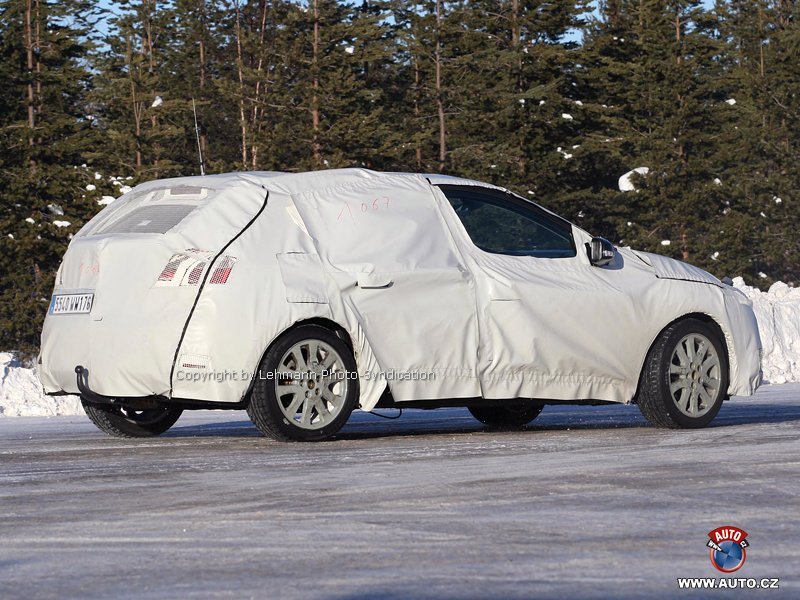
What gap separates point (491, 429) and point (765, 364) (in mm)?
9091

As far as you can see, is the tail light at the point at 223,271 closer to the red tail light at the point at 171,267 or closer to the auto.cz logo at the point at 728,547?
the red tail light at the point at 171,267

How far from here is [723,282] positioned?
36.0 feet

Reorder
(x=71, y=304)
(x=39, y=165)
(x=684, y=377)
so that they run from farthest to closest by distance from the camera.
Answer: (x=39, y=165) < (x=684, y=377) < (x=71, y=304)

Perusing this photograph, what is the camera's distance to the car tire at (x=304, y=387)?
8.93 metres

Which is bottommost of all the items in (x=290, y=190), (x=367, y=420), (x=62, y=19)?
(x=367, y=420)

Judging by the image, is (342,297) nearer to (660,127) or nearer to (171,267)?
(171,267)

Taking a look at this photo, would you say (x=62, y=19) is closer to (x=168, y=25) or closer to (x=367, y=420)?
(x=168, y=25)

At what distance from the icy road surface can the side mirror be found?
1.27 meters

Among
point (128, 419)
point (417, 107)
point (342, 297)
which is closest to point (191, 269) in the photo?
point (342, 297)

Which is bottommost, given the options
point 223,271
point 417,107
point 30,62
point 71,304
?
point 71,304

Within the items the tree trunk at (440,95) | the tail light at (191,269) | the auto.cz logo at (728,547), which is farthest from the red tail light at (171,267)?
the tree trunk at (440,95)

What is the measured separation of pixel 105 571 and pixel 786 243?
50975 mm

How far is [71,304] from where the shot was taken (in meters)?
9.50

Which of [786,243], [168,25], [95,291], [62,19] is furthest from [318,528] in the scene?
[168,25]
